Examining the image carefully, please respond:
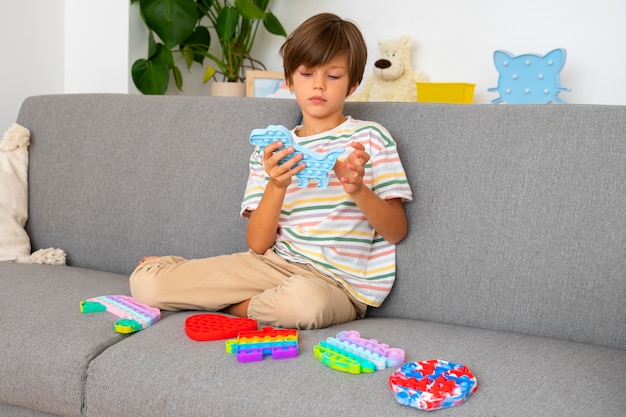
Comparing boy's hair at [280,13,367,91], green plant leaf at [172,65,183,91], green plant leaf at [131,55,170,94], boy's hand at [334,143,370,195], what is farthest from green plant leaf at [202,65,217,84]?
boy's hand at [334,143,370,195]

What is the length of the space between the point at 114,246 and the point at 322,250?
649 millimetres

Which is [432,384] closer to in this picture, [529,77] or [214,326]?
[214,326]

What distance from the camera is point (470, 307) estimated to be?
5.23 ft

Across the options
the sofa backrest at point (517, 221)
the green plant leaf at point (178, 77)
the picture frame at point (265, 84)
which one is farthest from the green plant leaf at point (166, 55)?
the sofa backrest at point (517, 221)

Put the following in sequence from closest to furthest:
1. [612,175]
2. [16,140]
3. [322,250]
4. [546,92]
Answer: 1. [612,175]
2. [322,250]
3. [16,140]
4. [546,92]

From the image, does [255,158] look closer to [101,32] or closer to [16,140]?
[16,140]

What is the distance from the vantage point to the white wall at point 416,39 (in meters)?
Result: 2.92

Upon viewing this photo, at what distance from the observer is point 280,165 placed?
1.54 metres

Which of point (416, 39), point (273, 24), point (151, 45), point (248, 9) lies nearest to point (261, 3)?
point (273, 24)

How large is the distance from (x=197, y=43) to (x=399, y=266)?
212cm

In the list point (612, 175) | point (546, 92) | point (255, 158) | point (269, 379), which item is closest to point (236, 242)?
point (255, 158)

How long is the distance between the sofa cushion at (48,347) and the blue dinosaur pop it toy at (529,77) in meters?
1.87

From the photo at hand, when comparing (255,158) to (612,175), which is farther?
(255,158)

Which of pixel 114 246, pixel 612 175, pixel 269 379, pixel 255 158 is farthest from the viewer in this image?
pixel 114 246
